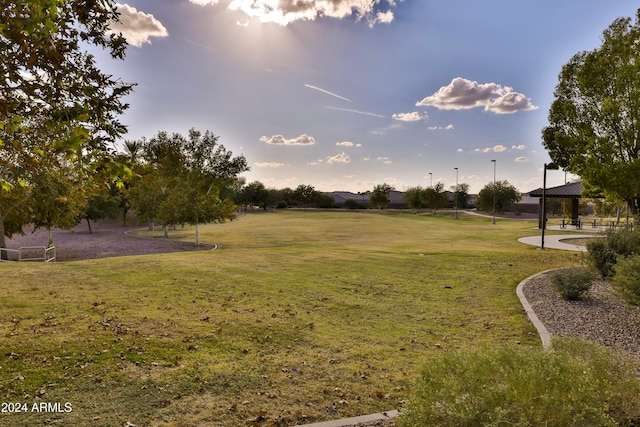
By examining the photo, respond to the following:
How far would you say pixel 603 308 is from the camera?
1037 centimetres

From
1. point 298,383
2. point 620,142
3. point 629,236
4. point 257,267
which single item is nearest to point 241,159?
point 257,267

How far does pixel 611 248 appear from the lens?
1371cm

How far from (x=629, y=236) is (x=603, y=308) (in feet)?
15.3

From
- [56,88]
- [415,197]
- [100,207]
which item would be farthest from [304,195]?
[56,88]

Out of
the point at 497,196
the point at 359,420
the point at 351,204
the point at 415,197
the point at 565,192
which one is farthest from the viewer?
the point at 351,204

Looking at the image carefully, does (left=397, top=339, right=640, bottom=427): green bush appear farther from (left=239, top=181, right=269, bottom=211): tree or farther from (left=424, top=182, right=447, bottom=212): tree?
(left=239, top=181, right=269, bottom=211): tree

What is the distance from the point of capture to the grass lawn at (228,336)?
5303mm

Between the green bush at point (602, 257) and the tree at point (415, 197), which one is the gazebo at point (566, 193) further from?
the tree at point (415, 197)

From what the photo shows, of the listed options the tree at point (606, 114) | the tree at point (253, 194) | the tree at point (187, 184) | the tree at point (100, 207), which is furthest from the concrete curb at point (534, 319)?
the tree at point (253, 194)

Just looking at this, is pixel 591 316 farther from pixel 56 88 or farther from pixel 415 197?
pixel 415 197

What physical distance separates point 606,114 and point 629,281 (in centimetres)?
2039

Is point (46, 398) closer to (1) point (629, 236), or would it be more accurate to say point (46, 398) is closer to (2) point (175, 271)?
(2) point (175, 271)

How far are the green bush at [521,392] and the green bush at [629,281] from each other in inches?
207

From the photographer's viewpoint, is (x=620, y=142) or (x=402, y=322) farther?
(x=620, y=142)
